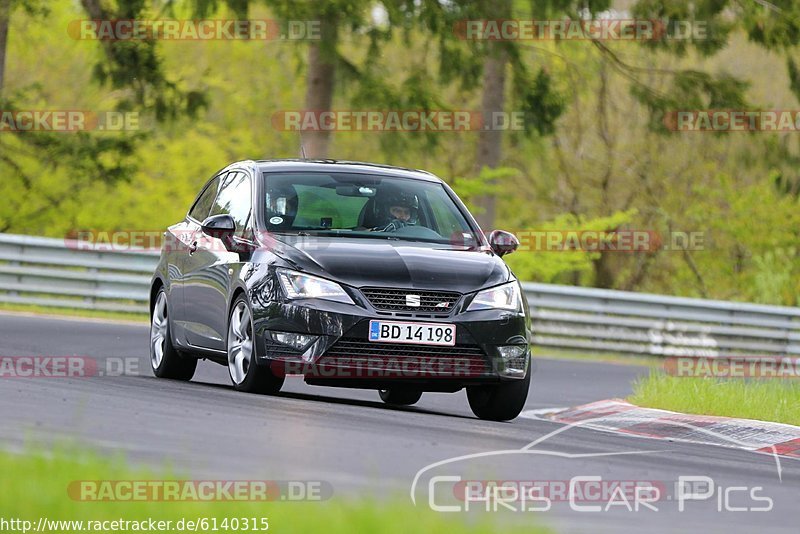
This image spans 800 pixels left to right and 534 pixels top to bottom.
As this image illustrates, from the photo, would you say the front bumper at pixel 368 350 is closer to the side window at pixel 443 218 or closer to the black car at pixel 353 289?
the black car at pixel 353 289

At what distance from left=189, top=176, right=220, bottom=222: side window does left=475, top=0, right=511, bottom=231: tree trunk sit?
51.8ft

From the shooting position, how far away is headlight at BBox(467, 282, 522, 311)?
10.8 meters

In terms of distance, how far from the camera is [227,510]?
6.01m

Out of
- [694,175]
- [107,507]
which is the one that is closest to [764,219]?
[694,175]

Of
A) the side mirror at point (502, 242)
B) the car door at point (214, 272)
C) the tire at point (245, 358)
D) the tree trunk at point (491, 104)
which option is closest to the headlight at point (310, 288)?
the tire at point (245, 358)

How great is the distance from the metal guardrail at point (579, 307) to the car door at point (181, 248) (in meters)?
11.1

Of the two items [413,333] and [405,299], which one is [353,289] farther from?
[413,333]

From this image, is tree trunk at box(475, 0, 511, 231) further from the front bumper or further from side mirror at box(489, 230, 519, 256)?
the front bumper

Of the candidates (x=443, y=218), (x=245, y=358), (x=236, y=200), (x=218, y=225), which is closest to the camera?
(x=245, y=358)

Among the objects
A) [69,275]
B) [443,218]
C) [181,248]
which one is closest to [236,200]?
[181,248]

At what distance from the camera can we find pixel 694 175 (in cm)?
3856

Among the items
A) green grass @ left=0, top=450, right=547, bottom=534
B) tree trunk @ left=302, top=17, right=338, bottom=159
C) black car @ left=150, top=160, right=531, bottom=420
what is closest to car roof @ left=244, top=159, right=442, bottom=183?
black car @ left=150, top=160, right=531, bottom=420

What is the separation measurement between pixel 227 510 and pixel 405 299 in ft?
15.4

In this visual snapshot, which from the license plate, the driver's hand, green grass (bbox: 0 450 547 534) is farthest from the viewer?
the driver's hand
